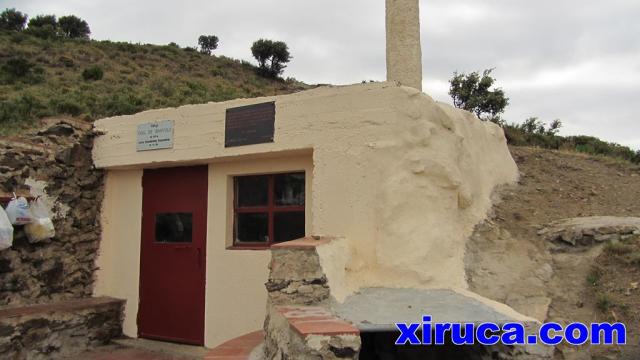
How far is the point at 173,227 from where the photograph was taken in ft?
22.1

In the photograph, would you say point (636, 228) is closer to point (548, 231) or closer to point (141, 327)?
point (548, 231)

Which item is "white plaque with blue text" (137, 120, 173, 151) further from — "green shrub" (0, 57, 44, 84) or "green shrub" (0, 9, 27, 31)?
"green shrub" (0, 9, 27, 31)

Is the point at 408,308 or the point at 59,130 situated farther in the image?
the point at 59,130

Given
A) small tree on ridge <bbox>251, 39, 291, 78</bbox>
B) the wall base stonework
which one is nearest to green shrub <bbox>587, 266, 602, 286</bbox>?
the wall base stonework

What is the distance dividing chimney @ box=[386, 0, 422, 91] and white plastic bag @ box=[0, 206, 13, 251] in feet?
19.8

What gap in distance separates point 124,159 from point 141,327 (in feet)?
7.51

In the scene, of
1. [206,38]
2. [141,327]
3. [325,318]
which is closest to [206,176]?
[141,327]

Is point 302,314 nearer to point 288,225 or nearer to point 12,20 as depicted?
point 288,225

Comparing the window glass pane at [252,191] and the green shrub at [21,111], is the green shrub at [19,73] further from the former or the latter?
the window glass pane at [252,191]

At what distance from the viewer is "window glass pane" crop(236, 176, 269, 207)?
19.9 ft

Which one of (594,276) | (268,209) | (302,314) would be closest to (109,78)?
(268,209)

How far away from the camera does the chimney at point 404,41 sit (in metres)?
8.38

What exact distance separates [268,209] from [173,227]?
5.17ft

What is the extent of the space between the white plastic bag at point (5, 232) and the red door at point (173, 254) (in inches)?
64.8
